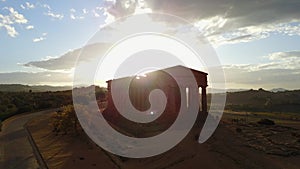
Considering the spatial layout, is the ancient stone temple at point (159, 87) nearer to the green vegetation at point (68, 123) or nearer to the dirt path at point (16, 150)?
the green vegetation at point (68, 123)

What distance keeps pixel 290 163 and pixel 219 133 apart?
15.5 feet

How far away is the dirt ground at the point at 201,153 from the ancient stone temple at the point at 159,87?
4083 millimetres

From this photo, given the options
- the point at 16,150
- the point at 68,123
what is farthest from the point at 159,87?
the point at 16,150

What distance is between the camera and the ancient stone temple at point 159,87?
21984mm

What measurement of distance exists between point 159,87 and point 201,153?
9.40 meters

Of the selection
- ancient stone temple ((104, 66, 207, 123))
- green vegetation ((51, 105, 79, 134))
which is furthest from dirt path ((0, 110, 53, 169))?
ancient stone temple ((104, 66, 207, 123))

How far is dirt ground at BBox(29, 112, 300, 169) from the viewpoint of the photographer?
13227 millimetres

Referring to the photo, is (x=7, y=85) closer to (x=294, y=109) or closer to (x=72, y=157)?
(x=294, y=109)

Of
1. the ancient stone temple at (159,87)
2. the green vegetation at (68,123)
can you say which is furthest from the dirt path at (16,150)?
the ancient stone temple at (159,87)

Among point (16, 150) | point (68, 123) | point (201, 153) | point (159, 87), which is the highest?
point (159, 87)

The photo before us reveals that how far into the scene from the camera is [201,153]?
14.1 metres

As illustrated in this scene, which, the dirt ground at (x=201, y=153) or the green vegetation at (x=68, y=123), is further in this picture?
the green vegetation at (x=68, y=123)

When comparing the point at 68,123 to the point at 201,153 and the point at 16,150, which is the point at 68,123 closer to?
the point at 16,150

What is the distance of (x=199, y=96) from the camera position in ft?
76.5
